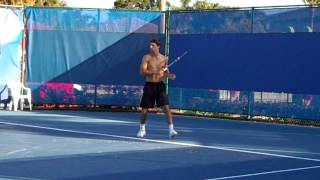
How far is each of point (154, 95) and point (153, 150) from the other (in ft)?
6.68

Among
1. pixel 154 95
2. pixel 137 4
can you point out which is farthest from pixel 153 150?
pixel 137 4

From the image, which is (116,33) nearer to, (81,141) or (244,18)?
(244,18)

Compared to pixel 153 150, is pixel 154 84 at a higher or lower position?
higher

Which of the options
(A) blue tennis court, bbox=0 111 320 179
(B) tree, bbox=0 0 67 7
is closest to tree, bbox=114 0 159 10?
(B) tree, bbox=0 0 67 7

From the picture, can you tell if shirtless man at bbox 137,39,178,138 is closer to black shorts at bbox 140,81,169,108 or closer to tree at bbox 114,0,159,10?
black shorts at bbox 140,81,169,108

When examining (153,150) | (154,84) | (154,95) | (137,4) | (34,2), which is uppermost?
(137,4)

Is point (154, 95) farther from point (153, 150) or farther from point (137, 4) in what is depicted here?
point (137, 4)

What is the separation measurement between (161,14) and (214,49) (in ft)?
8.34

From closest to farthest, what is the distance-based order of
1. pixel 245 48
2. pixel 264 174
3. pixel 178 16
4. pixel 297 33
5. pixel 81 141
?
pixel 264 174, pixel 81 141, pixel 297 33, pixel 245 48, pixel 178 16

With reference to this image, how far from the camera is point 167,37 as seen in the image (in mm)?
18875

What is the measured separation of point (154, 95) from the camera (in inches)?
481

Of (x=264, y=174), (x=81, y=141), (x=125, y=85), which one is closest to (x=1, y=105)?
(x=125, y=85)

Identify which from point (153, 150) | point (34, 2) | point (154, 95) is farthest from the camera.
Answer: point (34, 2)

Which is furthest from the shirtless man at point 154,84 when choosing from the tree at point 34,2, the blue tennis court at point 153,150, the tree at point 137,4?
the tree at point 137,4
